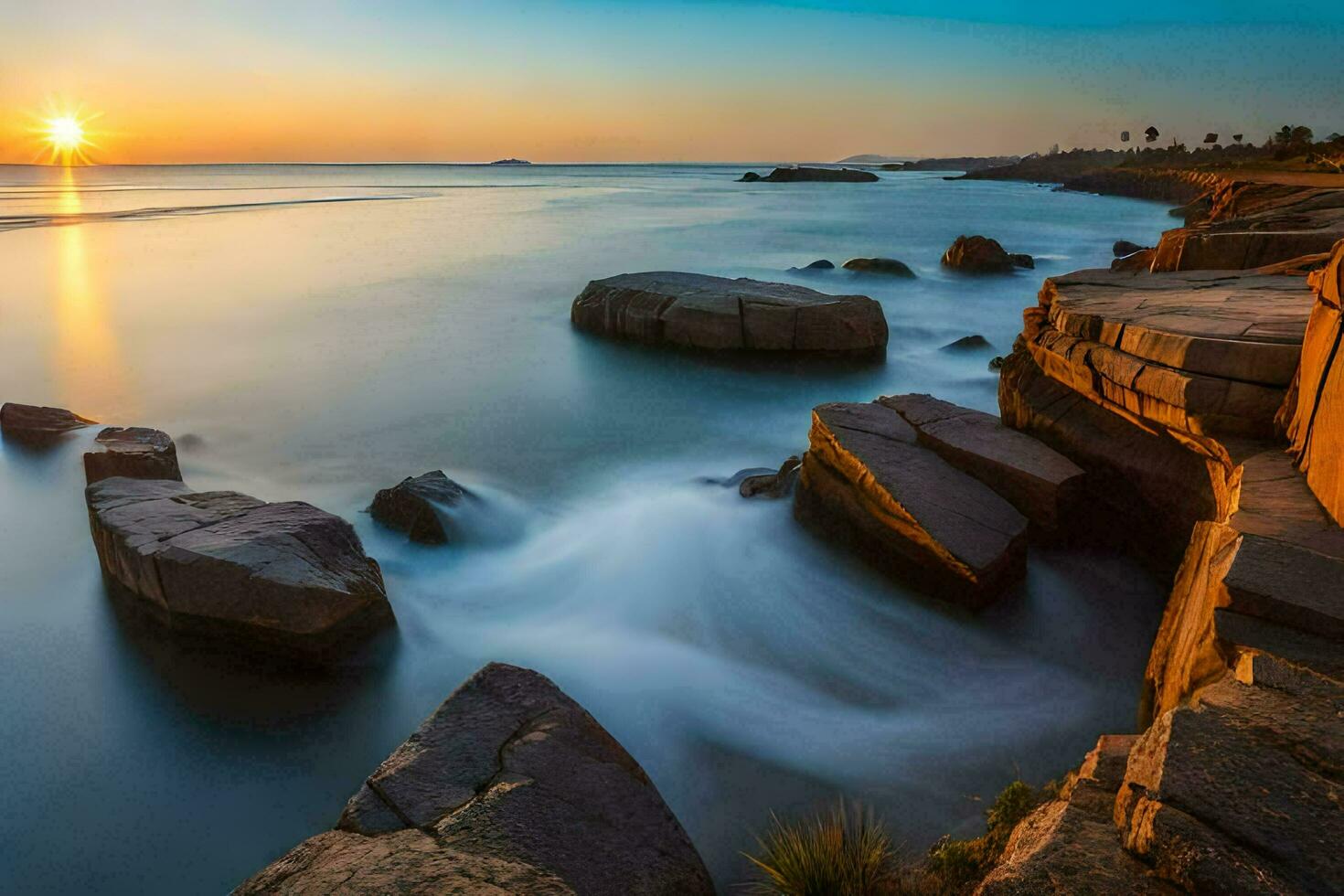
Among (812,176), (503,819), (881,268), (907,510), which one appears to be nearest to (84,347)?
(907,510)

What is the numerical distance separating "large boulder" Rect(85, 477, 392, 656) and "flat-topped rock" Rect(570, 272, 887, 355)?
306 inches

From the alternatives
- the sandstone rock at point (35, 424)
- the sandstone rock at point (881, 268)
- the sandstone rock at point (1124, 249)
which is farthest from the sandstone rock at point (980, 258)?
the sandstone rock at point (35, 424)

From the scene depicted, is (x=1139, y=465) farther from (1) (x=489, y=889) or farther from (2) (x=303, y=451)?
(2) (x=303, y=451)

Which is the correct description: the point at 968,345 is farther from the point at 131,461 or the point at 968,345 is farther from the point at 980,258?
the point at 131,461

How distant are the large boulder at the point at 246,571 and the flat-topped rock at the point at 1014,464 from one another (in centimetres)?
441

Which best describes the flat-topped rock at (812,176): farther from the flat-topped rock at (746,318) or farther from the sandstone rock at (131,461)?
the sandstone rock at (131,461)

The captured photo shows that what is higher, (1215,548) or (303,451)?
(1215,548)

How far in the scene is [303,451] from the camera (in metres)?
8.98

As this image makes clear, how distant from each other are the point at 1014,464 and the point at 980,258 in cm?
1655

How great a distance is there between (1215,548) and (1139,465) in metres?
2.66

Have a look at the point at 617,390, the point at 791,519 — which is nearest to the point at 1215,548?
the point at 791,519

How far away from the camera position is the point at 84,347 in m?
13.4

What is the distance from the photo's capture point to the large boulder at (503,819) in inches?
96.4

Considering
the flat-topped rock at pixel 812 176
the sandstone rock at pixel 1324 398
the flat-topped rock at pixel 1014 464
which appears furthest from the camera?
the flat-topped rock at pixel 812 176
